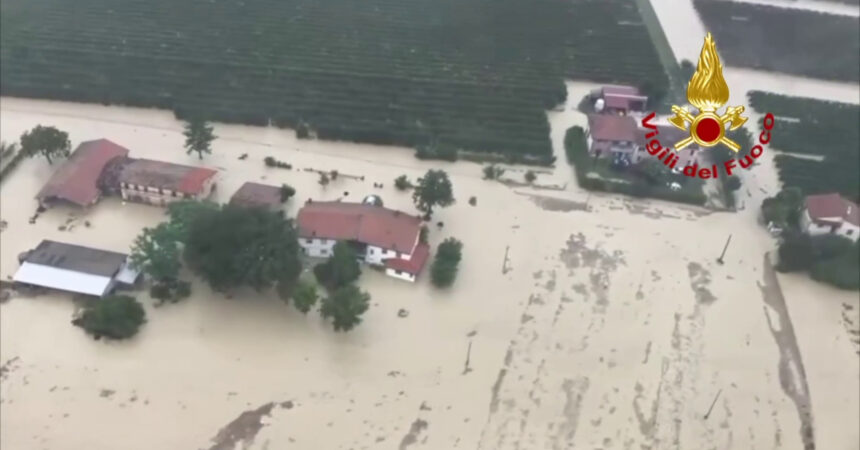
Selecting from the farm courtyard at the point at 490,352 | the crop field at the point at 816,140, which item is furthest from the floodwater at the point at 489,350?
the crop field at the point at 816,140

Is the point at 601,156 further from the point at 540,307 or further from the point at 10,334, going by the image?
the point at 10,334

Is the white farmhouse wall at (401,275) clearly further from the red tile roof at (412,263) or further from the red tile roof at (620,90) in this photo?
the red tile roof at (620,90)

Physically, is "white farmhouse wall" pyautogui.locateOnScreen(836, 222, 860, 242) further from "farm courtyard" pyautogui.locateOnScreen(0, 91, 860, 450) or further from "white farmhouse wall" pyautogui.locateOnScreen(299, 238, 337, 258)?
"white farmhouse wall" pyautogui.locateOnScreen(299, 238, 337, 258)

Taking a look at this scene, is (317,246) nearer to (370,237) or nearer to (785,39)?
(370,237)

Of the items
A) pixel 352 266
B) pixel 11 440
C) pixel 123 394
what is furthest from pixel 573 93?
pixel 11 440

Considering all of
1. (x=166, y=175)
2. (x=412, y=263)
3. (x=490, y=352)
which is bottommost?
(x=490, y=352)

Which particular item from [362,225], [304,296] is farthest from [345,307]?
[362,225]
